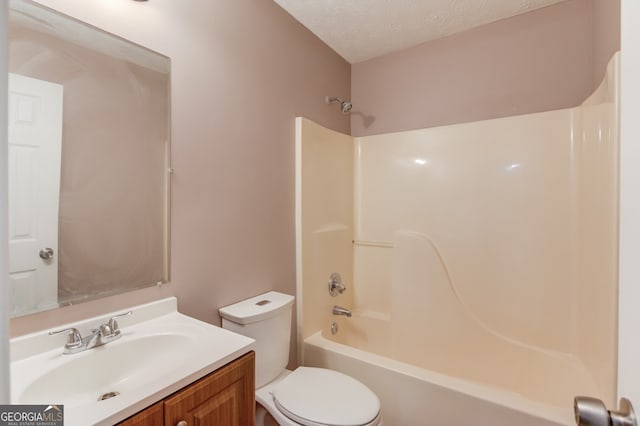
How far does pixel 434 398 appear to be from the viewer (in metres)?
1.39

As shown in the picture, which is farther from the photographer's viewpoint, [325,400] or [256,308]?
[256,308]

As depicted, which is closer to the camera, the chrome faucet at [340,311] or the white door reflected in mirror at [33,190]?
the white door reflected in mirror at [33,190]

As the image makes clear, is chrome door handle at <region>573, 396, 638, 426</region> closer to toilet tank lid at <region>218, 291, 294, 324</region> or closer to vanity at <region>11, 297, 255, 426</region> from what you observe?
vanity at <region>11, 297, 255, 426</region>

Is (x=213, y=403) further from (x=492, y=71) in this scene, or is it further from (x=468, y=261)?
(x=492, y=71)

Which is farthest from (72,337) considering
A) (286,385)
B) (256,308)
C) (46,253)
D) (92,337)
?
(286,385)

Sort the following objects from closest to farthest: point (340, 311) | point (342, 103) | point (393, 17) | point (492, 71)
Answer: point (393, 17) < point (492, 71) < point (340, 311) < point (342, 103)

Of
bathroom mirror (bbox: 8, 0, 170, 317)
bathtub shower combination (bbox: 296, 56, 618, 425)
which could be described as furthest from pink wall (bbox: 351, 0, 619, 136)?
bathroom mirror (bbox: 8, 0, 170, 317)

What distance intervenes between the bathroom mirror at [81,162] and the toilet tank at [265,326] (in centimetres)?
40

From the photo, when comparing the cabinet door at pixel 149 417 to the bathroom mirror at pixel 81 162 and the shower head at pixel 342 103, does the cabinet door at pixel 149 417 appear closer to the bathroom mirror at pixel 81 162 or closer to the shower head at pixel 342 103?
the bathroom mirror at pixel 81 162

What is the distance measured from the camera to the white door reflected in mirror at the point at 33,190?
33.3 inches

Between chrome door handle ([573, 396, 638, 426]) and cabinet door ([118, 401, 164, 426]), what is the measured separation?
2.90ft

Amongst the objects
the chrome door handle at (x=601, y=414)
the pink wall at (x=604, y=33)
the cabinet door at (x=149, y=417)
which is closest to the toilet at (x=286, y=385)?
the cabinet door at (x=149, y=417)

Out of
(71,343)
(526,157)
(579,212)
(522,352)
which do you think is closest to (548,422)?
(522,352)

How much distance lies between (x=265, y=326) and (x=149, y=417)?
718mm
